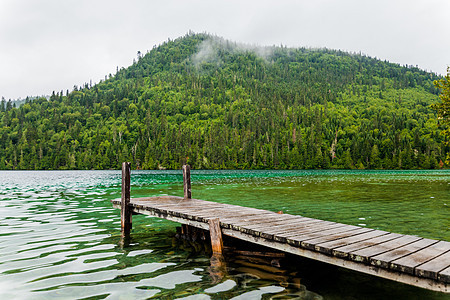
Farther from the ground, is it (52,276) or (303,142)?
(303,142)

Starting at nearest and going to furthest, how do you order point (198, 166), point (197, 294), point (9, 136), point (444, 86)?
1. point (197, 294)
2. point (444, 86)
3. point (198, 166)
4. point (9, 136)

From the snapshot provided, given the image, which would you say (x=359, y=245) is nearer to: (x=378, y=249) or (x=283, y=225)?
(x=378, y=249)

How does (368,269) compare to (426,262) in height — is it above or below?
below

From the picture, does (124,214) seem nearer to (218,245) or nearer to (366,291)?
(218,245)

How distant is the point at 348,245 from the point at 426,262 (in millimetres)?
1523

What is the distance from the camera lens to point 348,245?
22.7 ft

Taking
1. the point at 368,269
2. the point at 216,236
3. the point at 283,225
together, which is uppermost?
the point at 283,225

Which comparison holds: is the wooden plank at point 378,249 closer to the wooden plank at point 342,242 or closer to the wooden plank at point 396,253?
the wooden plank at point 396,253

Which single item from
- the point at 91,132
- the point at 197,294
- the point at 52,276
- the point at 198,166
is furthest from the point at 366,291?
the point at 91,132

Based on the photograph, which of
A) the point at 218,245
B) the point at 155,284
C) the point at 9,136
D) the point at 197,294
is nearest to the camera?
the point at 197,294

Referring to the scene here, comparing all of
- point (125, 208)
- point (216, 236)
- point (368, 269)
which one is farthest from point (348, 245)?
point (125, 208)

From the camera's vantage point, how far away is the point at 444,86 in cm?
3106

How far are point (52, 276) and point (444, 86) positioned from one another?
3602 cm

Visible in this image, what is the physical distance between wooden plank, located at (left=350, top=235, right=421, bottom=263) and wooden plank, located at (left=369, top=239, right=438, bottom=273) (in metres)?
0.11
